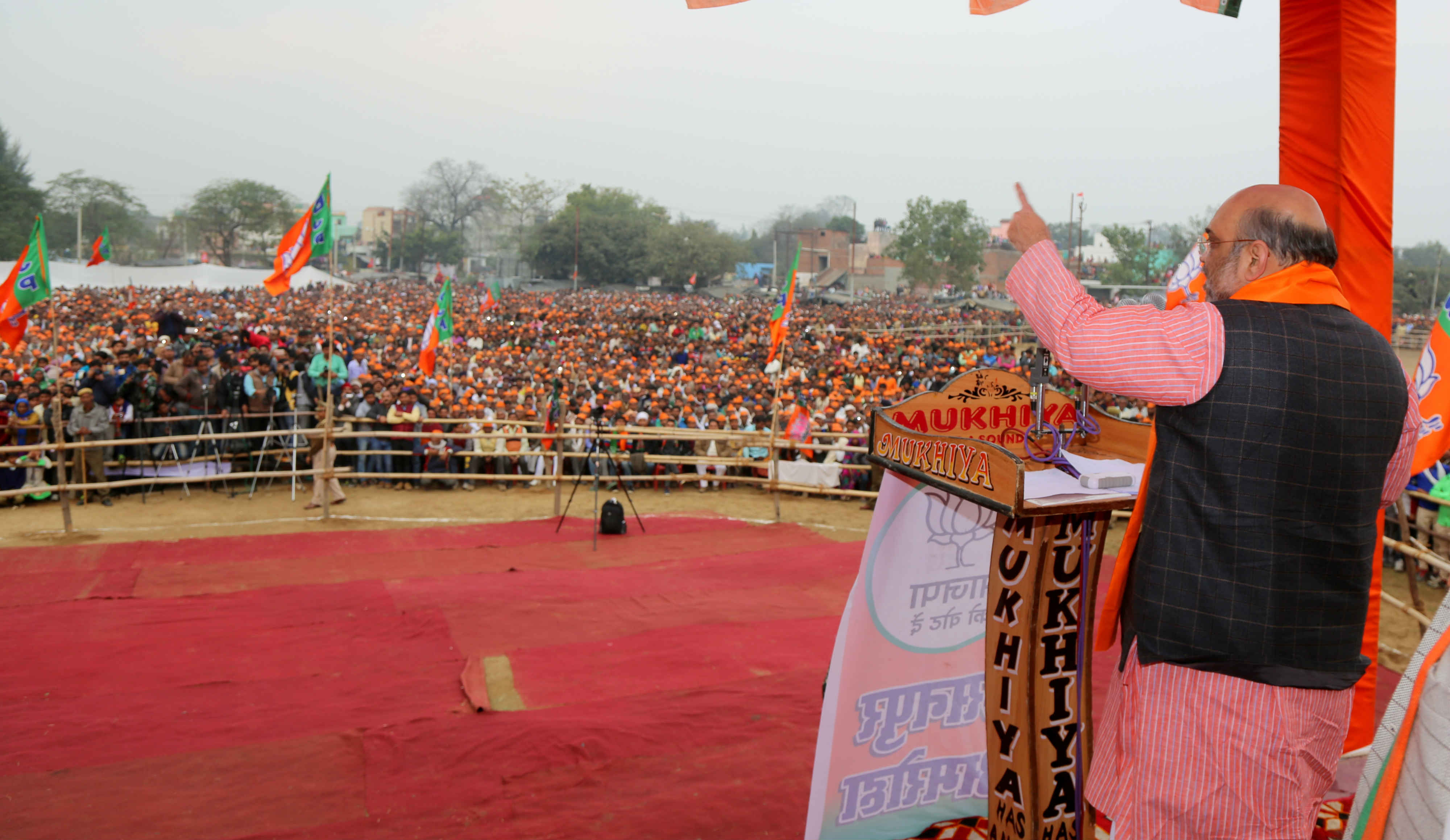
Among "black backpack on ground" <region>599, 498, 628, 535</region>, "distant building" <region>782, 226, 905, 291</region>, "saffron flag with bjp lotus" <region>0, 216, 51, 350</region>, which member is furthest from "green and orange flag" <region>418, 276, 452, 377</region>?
"distant building" <region>782, 226, 905, 291</region>

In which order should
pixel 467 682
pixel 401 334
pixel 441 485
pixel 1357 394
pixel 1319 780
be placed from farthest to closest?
pixel 401 334
pixel 441 485
pixel 467 682
pixel 1319 780
pixel 1357 394

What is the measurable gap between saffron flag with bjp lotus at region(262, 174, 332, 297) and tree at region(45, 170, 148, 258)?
1753 inches

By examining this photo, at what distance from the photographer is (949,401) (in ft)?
8.63

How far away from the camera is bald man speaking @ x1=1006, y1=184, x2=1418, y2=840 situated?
1.54m

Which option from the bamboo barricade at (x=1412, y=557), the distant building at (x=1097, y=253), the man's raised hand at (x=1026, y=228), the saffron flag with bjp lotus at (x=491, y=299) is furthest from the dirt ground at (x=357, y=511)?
the distant building at (x=1097, y=253)

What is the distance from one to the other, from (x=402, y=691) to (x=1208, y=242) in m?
4.14

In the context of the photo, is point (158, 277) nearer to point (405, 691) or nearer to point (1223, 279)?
point (405, 691)

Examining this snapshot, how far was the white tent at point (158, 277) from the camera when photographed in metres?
31.9

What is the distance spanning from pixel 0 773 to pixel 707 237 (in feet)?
170

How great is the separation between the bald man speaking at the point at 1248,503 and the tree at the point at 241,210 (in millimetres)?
56668

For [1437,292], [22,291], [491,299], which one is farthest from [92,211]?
[1437,292]

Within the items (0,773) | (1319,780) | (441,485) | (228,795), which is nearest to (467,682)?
(228,795)

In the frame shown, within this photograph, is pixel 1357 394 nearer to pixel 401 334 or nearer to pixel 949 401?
pixel 949 401

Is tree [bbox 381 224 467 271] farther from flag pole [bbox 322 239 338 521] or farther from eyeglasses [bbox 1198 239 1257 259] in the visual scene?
eyeglasses [bbox 1198 239 1257 259]
